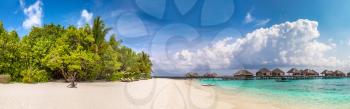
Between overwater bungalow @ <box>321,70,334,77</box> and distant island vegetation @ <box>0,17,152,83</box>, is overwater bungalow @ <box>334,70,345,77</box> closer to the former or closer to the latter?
overwater bungalow @ <box>321,70,334,77</box>

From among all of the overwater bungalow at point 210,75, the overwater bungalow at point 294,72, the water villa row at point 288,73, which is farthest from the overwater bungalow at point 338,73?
the overwater bungalow at point 210,75

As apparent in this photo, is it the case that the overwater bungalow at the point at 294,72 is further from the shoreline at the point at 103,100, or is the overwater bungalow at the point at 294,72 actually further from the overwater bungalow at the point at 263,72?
the shoreline at the point at 103,100

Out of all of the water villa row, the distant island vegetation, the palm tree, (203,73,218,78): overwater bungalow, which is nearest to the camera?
the distant island vegetation

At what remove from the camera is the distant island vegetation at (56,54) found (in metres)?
25.9

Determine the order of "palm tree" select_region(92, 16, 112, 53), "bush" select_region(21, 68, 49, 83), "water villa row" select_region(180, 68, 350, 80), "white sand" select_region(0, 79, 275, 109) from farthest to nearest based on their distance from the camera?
"water villa row" select_region(180, 68, 350, 80)
"palm tree" select_region(92, 16, 112, 53)
"bush" select_region(21, 68, 49, 83)
"white sand" select_region(0, 79, 275, 109)

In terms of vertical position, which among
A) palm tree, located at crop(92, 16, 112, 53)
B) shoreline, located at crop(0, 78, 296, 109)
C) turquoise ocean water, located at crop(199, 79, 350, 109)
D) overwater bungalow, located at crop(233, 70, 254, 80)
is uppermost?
palm tree, located at crop(92, 16, 112, 53)

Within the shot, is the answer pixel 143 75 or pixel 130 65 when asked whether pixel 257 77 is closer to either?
pixel 143 75

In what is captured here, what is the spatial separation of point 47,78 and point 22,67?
2652 millimetres

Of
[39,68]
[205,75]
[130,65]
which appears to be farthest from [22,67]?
[205,75]

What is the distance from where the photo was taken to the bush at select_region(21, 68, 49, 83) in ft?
81.4

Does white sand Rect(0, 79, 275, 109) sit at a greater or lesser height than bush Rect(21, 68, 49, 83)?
lesser

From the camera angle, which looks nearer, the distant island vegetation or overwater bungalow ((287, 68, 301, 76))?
the distant island vegetation

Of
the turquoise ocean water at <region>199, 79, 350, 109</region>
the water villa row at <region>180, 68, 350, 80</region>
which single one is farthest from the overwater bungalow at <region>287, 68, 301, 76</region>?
the turquoise ocean water at <region>199, 79, 350, 109</region>

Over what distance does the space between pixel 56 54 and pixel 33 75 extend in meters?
2.78
